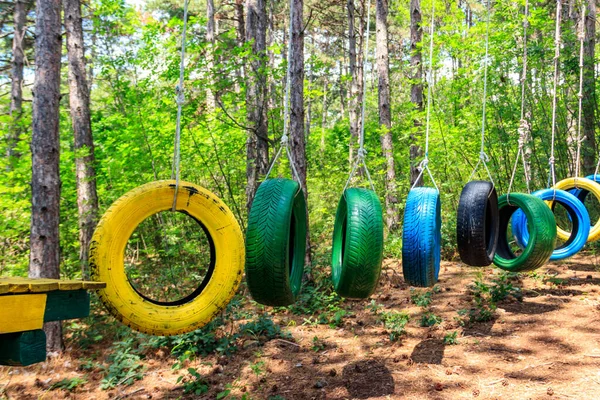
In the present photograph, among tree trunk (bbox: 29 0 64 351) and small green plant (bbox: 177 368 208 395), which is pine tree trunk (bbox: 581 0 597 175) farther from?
tree trunk (bbox: 29 0 64 351)

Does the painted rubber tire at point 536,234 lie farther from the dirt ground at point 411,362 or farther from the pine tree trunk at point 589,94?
the pine tree trunk at point 589,94

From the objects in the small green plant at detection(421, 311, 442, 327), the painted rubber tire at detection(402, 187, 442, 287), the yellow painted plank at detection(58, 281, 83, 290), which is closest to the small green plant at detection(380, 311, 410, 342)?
the small green plant at detection(421, 311, 442, 327)

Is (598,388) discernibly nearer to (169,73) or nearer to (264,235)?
(264,235)

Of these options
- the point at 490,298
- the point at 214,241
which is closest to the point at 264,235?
the point at 214,241

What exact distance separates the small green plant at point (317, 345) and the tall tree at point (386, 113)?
4.12 m

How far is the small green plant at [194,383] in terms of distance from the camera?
442 cm

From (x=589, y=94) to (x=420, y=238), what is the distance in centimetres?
629

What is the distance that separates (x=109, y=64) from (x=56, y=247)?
343cm

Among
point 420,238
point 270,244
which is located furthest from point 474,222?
point 270,244

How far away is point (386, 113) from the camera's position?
9.33m

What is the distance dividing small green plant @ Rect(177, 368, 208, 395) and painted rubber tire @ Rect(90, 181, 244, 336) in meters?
2.35

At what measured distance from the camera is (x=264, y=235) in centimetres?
252

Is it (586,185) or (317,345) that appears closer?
(586,185)

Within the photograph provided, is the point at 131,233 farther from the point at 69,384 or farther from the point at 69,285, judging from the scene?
the point at 69,384
